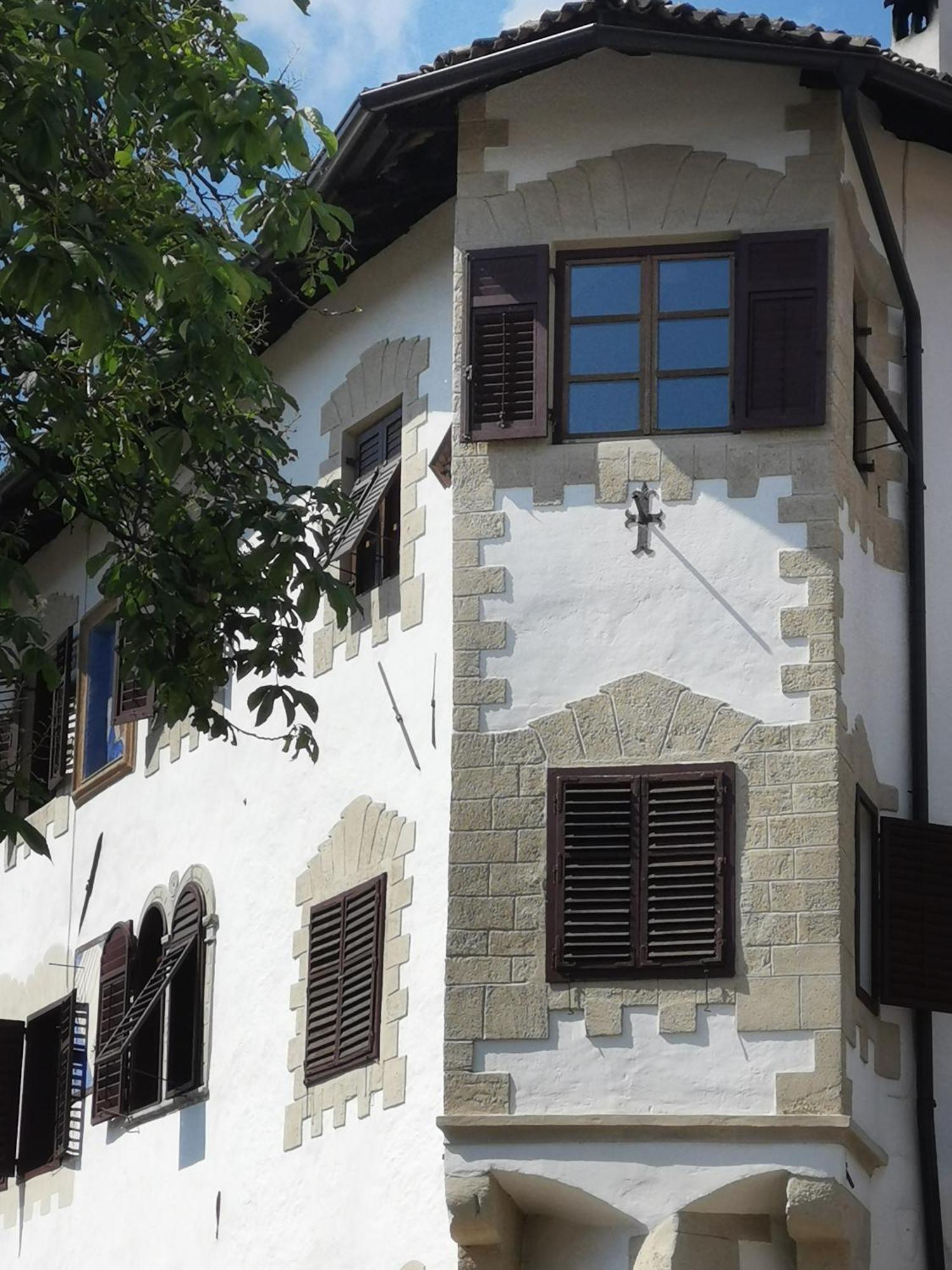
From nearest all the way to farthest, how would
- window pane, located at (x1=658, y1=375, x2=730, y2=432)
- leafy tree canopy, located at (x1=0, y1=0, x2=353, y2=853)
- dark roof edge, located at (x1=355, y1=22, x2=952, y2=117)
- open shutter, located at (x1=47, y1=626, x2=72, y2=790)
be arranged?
leafy tree canopy, located at (x1=0, y1=0, x2=353, y2=853) < dark roof edge, located at (x1=355, y1=22, x2=952, y2=117) < window pane, located at (x1=658, y1=375, x2=730, y2=432) < open shutter, located at (x1=47, y1=626, x2=72, y2=790)

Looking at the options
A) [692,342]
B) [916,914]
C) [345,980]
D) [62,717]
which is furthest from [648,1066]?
[62,717]

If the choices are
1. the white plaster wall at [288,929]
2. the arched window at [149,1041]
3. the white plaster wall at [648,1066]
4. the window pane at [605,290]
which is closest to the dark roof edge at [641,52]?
the window pane at [605,290]

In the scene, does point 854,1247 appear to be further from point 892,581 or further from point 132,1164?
point 132,1164

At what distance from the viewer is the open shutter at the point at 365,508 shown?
16.0 meters

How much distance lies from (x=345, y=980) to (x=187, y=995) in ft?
8.24

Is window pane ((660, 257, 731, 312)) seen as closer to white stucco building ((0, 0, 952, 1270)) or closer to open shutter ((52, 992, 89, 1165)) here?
white stucco building ((0, 0, 952, 1270))

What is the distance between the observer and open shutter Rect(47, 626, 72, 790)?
818 inches

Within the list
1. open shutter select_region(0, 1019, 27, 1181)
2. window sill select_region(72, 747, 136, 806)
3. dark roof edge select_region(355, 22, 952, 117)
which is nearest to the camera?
dark roof edge select_region(355, 22, 952, 117)

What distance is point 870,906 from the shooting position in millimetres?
14164

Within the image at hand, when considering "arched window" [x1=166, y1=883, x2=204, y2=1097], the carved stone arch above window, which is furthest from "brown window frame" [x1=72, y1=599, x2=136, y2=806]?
the carved stone arch above window

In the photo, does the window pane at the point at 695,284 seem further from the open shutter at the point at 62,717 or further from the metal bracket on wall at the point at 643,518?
the open shutter at the point at 62,717

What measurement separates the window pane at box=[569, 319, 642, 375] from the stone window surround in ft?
9.34

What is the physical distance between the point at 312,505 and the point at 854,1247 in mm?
4617

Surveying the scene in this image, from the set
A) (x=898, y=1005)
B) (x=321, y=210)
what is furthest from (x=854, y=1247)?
(x=321, y=210)
